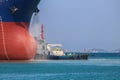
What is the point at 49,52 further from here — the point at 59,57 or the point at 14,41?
the point at 14,41

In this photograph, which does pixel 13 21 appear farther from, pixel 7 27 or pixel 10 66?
pixel 10 66

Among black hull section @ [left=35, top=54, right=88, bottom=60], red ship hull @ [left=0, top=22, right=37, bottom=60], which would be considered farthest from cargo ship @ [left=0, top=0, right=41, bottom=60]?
black hull section @ [left=35, top=54, right=88, bottom=60]

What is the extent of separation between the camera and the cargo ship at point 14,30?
63812 mm

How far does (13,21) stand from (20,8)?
1.86 meters

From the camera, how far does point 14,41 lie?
6425 centimetres

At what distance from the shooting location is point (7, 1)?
63844 mm

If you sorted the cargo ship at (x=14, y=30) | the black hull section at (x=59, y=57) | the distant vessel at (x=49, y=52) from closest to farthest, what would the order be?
1. the cargo ship at (x=14, y=30)
2. the black hull section at (x=59, y=57)
3. the distant vessel at (x=49, y=52)

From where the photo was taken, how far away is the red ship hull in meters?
63.8

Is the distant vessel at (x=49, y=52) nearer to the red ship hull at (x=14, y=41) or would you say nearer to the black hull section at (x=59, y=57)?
the black hull section at (x=59, y=57)

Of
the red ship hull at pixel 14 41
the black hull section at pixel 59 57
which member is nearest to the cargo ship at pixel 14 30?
the red ship hull at pixel 14 41

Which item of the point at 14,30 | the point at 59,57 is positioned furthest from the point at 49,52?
the point at 14,30

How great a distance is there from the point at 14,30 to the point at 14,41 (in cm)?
132

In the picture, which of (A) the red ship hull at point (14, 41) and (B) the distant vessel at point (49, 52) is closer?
(A) the red ship hull at point (14, 41)

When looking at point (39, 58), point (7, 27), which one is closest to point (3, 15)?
point (7, 27)
